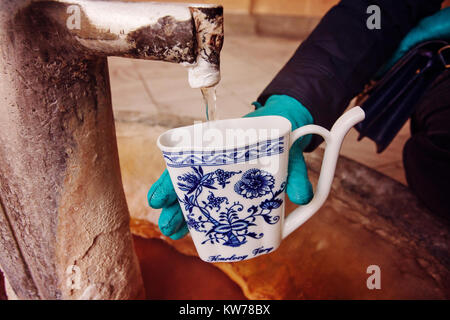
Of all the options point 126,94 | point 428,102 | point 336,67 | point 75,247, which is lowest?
point 126,94

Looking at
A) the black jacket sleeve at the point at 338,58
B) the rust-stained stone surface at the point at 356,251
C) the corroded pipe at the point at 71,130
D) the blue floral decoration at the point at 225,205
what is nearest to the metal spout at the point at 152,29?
the corroded pipe at the point at 71,130

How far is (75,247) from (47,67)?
297mm

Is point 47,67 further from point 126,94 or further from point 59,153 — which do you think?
point 126,94

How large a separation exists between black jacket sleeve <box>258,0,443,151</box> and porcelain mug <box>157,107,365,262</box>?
10.1 inches

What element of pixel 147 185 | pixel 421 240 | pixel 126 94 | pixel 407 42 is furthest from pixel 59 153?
pixel 126 94

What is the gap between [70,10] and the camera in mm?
366

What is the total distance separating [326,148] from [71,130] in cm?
37

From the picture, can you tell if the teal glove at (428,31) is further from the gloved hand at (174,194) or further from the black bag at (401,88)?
the gloved hand at (174,194)

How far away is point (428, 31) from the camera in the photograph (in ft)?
2.57

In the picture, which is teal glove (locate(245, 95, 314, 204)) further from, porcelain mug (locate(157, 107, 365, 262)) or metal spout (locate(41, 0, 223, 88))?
metal spout (locate(41, 0, 223, 88))

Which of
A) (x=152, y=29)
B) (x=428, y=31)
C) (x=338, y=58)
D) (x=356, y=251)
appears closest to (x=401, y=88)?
(x=428, y=31)

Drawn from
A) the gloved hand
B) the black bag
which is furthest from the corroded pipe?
the black bag

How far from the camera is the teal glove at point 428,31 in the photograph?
2.52ft

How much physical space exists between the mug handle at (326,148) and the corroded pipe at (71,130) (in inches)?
6.3
